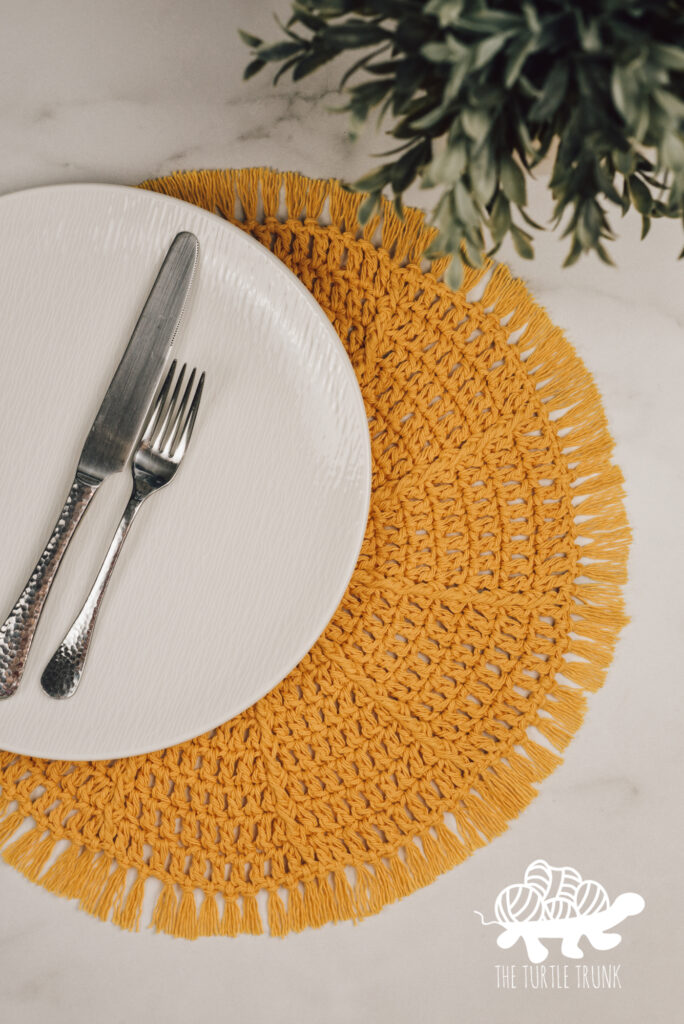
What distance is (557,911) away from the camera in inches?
26.1

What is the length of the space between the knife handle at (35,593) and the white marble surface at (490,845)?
23 centimetres

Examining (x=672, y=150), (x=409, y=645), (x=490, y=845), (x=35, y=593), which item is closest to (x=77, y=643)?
(x=35, y=593)

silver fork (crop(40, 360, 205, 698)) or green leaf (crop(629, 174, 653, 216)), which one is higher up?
green leaf (crop(629, 174, 653, 216))

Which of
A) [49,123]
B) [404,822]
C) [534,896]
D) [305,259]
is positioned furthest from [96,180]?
[534,896]

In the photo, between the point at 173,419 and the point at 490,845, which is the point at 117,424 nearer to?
the point at 173,419

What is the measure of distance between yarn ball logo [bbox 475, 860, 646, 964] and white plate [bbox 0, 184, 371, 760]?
34 cm

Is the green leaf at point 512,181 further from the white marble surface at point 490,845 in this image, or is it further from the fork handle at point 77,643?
the fork handle at point 77,643

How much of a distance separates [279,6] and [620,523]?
0.54m

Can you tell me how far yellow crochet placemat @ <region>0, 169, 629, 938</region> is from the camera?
0.60 meters

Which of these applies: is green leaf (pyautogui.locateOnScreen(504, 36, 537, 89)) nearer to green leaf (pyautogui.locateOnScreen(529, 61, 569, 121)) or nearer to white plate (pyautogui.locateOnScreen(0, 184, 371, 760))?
green leaf (pyautogui.locateOnScreen(529, 61, 569, 121))

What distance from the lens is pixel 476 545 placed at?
0.62m

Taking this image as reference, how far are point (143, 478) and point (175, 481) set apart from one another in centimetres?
3

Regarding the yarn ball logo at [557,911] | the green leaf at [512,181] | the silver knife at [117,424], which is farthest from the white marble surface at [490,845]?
the green leaf at [512,181]

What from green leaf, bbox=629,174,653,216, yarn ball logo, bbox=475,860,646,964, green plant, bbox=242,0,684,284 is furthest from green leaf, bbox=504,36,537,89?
yarn ball logo, bbox=475,860,646,964
